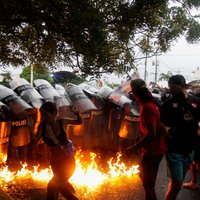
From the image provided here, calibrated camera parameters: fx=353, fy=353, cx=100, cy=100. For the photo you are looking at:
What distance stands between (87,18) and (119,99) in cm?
574

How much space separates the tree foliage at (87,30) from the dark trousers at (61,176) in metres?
1.36

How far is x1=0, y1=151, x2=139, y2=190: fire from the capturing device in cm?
702

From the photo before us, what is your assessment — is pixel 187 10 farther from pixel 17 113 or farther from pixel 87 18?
pixel 17 113

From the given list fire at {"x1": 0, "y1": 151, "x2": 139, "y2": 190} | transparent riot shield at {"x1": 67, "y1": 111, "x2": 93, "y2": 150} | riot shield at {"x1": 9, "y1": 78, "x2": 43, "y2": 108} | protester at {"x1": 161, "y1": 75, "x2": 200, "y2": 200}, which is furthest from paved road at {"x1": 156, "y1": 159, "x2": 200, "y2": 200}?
riot shield at {"x1": 9, "y1": 78, "x2": 43, "y2": 108}

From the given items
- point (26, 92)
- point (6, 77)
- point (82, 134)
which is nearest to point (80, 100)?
point (82, 134)

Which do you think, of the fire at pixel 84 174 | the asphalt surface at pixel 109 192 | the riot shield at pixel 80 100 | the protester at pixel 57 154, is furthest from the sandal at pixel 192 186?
the riot shield at pixel 80 100

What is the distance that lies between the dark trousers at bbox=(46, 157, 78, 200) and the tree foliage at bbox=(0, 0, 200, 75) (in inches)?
53.4

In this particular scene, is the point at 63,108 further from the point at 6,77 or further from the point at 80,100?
the point at 6,77

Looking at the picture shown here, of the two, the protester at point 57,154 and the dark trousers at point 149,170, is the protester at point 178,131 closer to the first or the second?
the dark trousers at point 149,170

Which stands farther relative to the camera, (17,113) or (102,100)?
(102,100)

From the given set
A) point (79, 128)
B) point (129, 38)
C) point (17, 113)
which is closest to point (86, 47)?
point (129, 38)

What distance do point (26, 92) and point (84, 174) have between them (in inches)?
87.5

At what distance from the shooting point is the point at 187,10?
5.16 metres

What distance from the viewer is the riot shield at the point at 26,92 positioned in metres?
7.64
